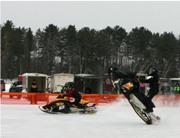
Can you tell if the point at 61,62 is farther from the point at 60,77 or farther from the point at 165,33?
the point at 60,77

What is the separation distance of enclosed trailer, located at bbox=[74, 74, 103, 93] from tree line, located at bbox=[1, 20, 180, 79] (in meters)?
39.0

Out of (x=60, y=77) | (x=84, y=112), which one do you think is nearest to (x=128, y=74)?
(x=84, y=112)

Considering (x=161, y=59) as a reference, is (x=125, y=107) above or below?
below

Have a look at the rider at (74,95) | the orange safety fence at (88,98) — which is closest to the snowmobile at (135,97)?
the rider at (74,95)

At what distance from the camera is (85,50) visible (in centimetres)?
8175

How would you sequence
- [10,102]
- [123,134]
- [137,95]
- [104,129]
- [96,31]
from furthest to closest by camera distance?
1. [96,31]
2. [10,102]
3. [137,95]
4. [104,129]
5. [123,134]

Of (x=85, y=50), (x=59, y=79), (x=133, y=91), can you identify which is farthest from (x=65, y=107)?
(x=85, y=50)

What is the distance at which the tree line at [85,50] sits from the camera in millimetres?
80812

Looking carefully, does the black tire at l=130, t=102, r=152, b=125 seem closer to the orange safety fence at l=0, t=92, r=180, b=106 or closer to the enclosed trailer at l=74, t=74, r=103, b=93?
the orange safety fence at l=0, t=92, r=180, b=106

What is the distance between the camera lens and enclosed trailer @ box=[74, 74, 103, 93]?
37.0m

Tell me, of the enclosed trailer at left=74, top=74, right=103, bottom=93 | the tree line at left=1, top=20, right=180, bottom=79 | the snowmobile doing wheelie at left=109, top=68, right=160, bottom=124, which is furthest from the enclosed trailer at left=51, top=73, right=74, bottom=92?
the tree line at left=1, top=20, right=180, bottom=79

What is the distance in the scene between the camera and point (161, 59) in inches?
3177

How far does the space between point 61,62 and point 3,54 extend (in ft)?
42.6

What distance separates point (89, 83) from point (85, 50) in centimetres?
4449
